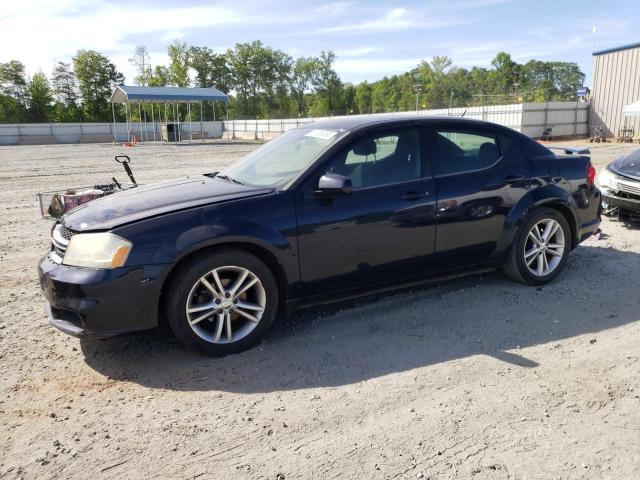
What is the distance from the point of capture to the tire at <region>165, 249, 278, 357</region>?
365 centimetres

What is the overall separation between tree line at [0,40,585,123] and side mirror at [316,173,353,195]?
2235 inches

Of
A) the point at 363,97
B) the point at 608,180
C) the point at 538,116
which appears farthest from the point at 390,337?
the point at 363,97

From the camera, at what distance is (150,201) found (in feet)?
13.2

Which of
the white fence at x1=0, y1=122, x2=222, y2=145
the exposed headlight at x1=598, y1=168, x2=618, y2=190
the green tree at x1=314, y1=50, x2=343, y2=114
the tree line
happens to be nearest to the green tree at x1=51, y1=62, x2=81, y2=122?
the tree line

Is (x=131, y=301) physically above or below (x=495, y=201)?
below

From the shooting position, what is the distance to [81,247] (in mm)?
3605

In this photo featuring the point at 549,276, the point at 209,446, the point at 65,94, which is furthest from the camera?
the point at 65,94

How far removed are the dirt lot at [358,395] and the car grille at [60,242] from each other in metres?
0.74

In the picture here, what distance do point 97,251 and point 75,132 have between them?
2060 inches

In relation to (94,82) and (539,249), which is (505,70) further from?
(539,249)

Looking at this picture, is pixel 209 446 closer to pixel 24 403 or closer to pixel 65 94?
pixel 24 403

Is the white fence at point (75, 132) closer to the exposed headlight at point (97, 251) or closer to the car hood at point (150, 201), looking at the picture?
the car hood at point (150, 201)

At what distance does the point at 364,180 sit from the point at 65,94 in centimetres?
7759

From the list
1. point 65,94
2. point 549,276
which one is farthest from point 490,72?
point 549,276
